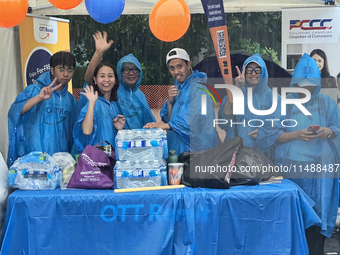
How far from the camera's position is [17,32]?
417 cm

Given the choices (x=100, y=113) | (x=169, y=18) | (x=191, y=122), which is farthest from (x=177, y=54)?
(x=100, y=113)

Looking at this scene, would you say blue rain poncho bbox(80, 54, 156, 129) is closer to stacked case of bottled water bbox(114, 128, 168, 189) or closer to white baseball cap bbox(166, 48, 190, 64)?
white baseball cap bbox(166, 48, 190, 64)

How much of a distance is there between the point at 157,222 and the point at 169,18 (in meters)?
1.79

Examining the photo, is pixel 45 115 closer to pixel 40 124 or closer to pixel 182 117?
pixel 40 124

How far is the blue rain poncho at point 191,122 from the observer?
385cm

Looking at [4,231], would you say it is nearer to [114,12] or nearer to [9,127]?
[9,127]

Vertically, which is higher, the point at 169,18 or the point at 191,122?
the point at 169,18

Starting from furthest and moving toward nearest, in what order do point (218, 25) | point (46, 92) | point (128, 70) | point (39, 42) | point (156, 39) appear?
point (156, 39)
point (39, 42)
point (128, 70)
point (218, 25)
point (46, 92)

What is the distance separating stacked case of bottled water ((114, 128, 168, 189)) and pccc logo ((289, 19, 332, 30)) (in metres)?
1.86

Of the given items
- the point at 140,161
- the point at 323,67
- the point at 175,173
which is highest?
the point at 323,67

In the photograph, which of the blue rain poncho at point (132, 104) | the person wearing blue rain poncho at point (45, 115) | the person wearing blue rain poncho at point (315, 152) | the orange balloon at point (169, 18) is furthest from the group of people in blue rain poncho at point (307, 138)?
the person wearing blue rain poncho at point (45, 115)

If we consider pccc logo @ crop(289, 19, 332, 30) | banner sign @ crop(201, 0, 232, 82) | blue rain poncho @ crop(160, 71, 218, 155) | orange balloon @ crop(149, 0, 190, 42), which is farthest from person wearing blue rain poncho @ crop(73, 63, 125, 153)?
pccc logo @ crop(289, 19, 332, 30)

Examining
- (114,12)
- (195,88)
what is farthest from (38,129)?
(195,88)

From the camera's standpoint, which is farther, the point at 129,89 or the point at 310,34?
the point at 129,89
